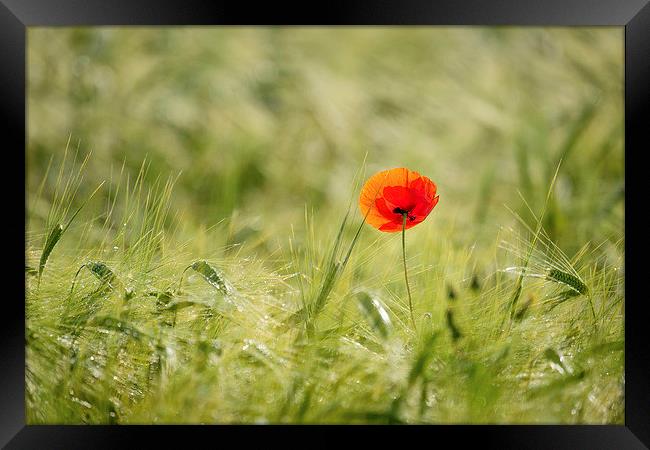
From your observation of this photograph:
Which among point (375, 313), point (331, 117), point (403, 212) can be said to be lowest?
point (375, 313)

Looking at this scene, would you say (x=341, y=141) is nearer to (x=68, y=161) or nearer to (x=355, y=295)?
(x=355, y=295)

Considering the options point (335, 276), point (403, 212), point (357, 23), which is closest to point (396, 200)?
point (403, 212)

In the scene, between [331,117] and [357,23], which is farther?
[331,117]

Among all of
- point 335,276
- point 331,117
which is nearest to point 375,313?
Result: point 335,276

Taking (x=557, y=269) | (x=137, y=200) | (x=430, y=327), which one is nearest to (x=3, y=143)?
(x=137, y=200)

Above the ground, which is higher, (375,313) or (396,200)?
(396,200)

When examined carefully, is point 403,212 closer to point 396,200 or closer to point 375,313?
point 396,200
